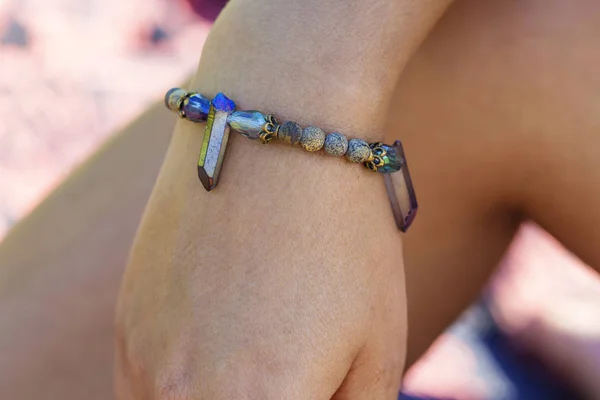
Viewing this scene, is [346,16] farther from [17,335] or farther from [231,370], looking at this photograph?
[17,335]

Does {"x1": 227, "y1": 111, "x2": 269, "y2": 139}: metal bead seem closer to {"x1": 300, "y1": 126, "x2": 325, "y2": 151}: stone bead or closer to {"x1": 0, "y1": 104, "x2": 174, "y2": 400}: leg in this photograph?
{"x1": 300, "y1": 126, "x2": 325, "y2": 151}: stone bead

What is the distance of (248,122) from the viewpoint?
0.41 metres

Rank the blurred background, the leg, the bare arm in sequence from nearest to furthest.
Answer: the bare arm
the leg
the blurred background

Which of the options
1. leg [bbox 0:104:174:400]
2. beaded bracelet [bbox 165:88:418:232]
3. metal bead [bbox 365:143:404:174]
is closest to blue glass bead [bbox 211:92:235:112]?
beaded bracelet [bbox 165:88:418:232]

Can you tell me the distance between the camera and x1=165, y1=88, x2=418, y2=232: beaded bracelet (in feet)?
1.33

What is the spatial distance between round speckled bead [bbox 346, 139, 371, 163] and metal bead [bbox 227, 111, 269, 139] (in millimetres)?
65

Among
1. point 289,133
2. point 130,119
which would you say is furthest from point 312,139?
point 130,119

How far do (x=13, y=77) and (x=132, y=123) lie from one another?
862 millimetres

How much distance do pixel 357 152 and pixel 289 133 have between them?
0.05m

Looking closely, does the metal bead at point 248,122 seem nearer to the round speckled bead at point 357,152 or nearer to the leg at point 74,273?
the round speckled bead at point 357,152

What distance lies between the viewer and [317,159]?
0.41m

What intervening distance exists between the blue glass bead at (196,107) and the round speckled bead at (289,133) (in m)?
0.07

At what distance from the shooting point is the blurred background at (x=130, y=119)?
3.45 feet

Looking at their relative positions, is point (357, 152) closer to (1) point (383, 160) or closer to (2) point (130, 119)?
(1) point (383, 160)
